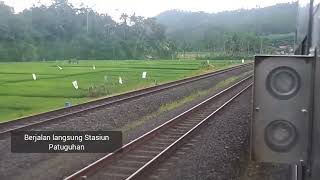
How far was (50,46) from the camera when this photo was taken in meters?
119

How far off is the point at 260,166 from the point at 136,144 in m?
3.13

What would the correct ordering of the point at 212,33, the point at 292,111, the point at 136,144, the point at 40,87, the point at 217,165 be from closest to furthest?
the point at 292,111 < the point at 217,165 < the point at 136,144 < the point at 40,87 < the point at 212,33

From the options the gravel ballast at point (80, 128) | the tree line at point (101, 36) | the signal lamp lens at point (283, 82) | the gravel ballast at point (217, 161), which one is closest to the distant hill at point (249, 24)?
the tree line at point (101, 36)

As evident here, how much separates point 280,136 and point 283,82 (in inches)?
12.1

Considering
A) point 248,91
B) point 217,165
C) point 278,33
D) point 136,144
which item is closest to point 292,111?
point 217,165

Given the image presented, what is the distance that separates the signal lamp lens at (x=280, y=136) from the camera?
2.82m

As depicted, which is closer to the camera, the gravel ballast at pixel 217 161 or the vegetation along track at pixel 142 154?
the vegetation along track at pixel 142 154

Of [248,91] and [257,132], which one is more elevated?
[257,132]

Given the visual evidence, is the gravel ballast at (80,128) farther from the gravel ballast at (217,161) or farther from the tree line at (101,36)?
the tree line at (101,36)

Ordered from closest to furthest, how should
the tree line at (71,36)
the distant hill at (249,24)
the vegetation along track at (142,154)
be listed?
the vegetation along track at (142,154)
the tree line at (71,36)
the distant hill at (249,24)

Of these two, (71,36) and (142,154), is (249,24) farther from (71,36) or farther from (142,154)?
(142,154)

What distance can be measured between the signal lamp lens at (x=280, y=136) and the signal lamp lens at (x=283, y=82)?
0.52 ft

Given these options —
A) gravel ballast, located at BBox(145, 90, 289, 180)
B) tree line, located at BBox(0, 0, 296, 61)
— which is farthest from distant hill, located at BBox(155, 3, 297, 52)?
gravel ballast, located at BBox(145, 90, 289, 180)

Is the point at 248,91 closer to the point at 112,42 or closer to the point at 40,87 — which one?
the point at 40,87
